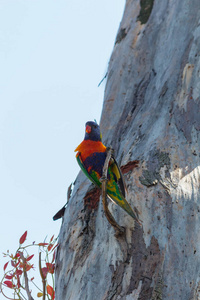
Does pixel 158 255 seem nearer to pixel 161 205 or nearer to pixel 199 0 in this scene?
pixel 161 205

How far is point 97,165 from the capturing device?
2355mm

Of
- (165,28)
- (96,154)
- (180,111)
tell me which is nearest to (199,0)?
(165,28)

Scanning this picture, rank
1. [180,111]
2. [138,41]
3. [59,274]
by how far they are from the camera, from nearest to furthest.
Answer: [59,274] → [180,111] → [138,41]

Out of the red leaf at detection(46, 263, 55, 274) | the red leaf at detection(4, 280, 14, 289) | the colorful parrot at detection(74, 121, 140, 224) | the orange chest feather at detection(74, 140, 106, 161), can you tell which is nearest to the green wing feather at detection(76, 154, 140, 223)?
the colorful parrot at detection(74, 121, 140, 224)

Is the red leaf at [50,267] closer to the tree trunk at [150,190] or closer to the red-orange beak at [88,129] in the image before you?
the tree trunk at [150,190]

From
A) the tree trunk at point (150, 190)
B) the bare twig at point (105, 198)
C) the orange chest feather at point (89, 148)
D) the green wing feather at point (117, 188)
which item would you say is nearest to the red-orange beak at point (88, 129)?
the orange chest feather at point (89, 148)

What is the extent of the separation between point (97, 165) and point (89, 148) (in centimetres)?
12

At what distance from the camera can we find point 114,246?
1.97 meters

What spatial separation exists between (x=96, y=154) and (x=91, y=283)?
2.31ft

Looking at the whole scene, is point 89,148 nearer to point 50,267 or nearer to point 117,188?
point 117,188

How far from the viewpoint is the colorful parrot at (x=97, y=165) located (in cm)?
205

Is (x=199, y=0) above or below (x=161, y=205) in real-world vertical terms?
above

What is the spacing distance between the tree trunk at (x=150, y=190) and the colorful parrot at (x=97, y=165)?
6cm

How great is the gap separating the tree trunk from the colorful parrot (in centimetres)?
6
